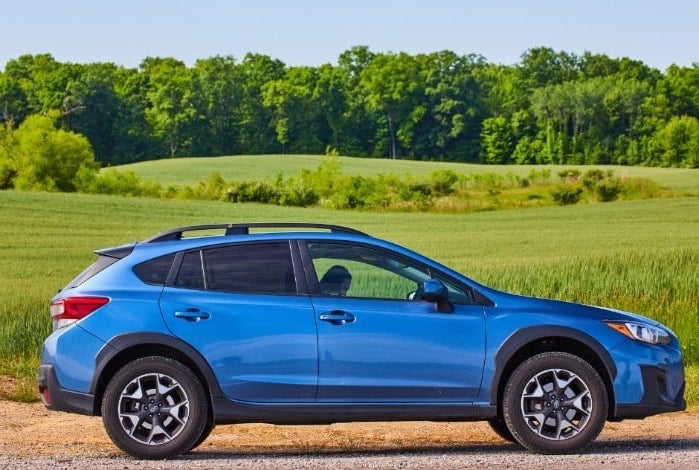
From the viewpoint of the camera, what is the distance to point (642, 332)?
32.0ft

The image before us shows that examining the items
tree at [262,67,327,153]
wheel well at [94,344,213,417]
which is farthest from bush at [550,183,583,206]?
tree at [262,67,327,153]

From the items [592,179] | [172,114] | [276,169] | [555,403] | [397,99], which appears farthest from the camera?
[397,99]

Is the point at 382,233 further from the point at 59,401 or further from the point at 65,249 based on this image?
the point at 59,401

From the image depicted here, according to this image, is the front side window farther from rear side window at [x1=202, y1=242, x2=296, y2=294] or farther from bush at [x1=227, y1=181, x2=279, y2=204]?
bush at [x1=227, y1=181, x2=279, y2=204]

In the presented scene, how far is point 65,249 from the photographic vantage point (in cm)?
4484

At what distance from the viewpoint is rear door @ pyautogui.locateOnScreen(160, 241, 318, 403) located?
934cm

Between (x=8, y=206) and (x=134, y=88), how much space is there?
80842 millimetres

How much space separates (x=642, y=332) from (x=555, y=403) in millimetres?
827

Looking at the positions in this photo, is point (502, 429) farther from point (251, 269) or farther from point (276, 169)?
point (276, 169)

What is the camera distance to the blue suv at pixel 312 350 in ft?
30.5

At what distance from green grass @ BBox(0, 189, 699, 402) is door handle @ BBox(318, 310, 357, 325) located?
618 cm

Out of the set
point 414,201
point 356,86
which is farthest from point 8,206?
point 356,86

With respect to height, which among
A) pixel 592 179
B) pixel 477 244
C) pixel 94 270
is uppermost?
pixel 94 270

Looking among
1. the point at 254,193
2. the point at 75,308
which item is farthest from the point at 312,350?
the point at 254,193
